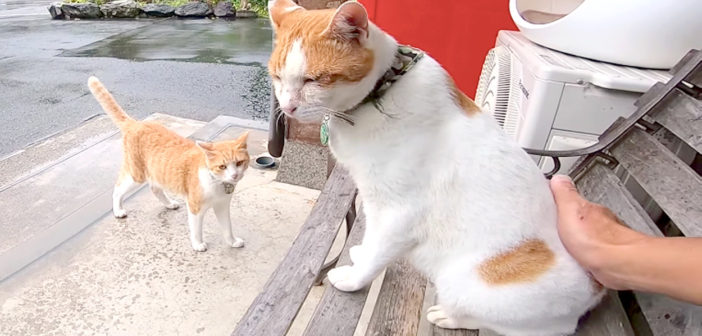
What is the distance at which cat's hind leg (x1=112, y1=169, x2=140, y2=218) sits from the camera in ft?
Answer: 7.38

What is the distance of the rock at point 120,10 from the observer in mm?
8281

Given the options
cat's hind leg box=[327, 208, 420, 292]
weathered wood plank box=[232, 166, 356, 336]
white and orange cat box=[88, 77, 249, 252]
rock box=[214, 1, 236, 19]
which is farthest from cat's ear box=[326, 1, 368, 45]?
rock box=[214, 1, 236, 19]

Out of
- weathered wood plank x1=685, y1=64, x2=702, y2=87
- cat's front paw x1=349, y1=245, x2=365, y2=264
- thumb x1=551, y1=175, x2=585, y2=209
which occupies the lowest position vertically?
cat's front paw x1=349, y1=245, x2=365, y2=264

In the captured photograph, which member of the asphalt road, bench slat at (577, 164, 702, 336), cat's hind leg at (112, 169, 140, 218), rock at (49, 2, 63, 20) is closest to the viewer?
bench slat at (577, 164, 702, 336)

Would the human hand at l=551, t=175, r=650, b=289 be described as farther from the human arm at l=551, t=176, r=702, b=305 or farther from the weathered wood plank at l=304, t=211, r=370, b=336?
the weathered wood plank at l=304, t=211, r=370, b=336

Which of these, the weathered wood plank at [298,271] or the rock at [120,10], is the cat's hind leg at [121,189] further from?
the rock at [120,10]

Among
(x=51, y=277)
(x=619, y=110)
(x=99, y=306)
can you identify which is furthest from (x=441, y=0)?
(x=51, y=277)

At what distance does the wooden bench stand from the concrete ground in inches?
29.6

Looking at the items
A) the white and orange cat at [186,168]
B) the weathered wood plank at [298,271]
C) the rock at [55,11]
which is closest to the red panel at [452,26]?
the white and orange cat at [186,168]

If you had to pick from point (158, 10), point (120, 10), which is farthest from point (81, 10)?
point (158, 10)

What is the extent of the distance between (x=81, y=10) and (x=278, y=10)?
9.20 m

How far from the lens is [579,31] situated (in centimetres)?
122

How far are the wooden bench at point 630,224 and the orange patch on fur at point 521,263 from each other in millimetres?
202

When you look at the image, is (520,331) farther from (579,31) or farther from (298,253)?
(579,31)
